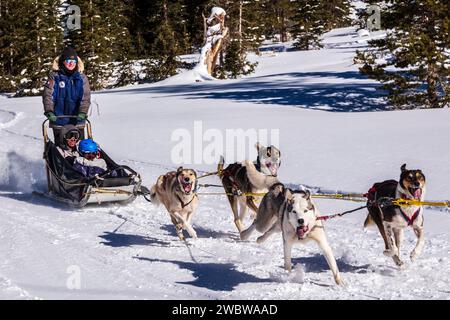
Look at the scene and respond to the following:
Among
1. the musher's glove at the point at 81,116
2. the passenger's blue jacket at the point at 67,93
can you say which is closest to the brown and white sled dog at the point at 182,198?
the musher's glove at the point at 81,116

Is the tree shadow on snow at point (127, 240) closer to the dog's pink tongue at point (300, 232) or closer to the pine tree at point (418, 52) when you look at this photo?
the dog's pink tongue at point (300, 232)

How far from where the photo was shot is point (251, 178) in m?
5.75

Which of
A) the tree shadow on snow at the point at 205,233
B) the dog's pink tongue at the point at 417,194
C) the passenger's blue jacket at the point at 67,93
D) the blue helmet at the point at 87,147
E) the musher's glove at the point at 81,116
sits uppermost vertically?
the passenger's blue jacket at the point at 67,93

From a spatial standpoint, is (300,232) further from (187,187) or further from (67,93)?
(67,93)

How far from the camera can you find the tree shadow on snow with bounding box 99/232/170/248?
561cm

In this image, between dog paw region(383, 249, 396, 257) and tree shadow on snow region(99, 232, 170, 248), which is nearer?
dog paw region(383, 249, 396, 257)

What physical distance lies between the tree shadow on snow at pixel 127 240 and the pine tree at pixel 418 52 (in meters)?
9.23

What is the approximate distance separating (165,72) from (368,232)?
23.9 meters

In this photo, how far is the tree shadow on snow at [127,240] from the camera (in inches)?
221

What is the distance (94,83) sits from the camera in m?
29.9

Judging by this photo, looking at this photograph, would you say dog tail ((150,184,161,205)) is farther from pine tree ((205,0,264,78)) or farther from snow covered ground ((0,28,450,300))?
pine tree ((205,0,264,78))

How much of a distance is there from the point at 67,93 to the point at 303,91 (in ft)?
36.7

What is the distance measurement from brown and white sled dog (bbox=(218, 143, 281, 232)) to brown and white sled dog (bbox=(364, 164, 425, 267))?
117cm

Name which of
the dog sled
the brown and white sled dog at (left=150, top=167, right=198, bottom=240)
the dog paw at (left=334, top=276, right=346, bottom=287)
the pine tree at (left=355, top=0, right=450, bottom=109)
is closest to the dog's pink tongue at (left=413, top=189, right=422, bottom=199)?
the dog paw at (left=334, top=276, right=346, bottom=287)
